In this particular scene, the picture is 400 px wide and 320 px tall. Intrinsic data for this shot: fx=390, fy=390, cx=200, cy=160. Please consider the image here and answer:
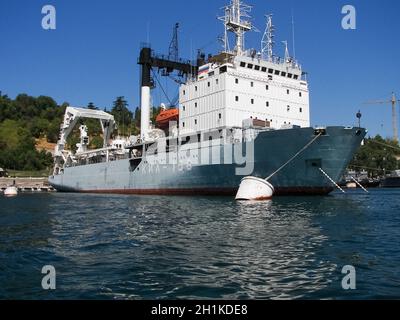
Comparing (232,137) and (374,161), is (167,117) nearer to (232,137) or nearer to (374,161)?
(232,137)

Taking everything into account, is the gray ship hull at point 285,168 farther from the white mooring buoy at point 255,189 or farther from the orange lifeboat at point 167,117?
the orange lifeboat at point 167,117

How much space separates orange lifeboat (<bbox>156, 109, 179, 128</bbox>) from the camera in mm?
40469

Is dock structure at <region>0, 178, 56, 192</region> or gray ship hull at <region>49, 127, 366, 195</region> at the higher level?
gray ship hull at <region>49, 127, 366, 195</region>

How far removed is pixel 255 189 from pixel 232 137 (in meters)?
5.55

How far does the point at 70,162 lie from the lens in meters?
56.0

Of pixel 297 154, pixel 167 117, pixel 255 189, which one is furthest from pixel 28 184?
pixel 297 154

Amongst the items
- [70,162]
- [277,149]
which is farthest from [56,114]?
[277,149]

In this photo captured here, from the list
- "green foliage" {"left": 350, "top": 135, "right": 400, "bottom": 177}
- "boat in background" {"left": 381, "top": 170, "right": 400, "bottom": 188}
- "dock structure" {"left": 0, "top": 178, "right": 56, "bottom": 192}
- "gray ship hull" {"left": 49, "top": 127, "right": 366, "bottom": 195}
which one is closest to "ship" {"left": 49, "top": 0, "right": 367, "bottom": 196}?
"gray ship hull" {"left": 49, "top": 127, "right": 366, "bottom": 195}

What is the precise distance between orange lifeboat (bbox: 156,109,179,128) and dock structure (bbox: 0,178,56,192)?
1456 inches

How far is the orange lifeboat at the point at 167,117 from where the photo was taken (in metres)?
40.5

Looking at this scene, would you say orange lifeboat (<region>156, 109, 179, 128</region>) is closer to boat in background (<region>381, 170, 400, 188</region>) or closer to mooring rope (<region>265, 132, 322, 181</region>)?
mooring rope (<region>265, 132, 322, 181</region>)

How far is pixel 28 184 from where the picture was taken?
74312 mm

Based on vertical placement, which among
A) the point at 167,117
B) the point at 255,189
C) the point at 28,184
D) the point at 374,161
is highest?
the point at 167,117

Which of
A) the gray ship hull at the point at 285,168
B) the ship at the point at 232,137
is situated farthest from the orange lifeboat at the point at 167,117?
the gray ship hull at the point at 285,168
